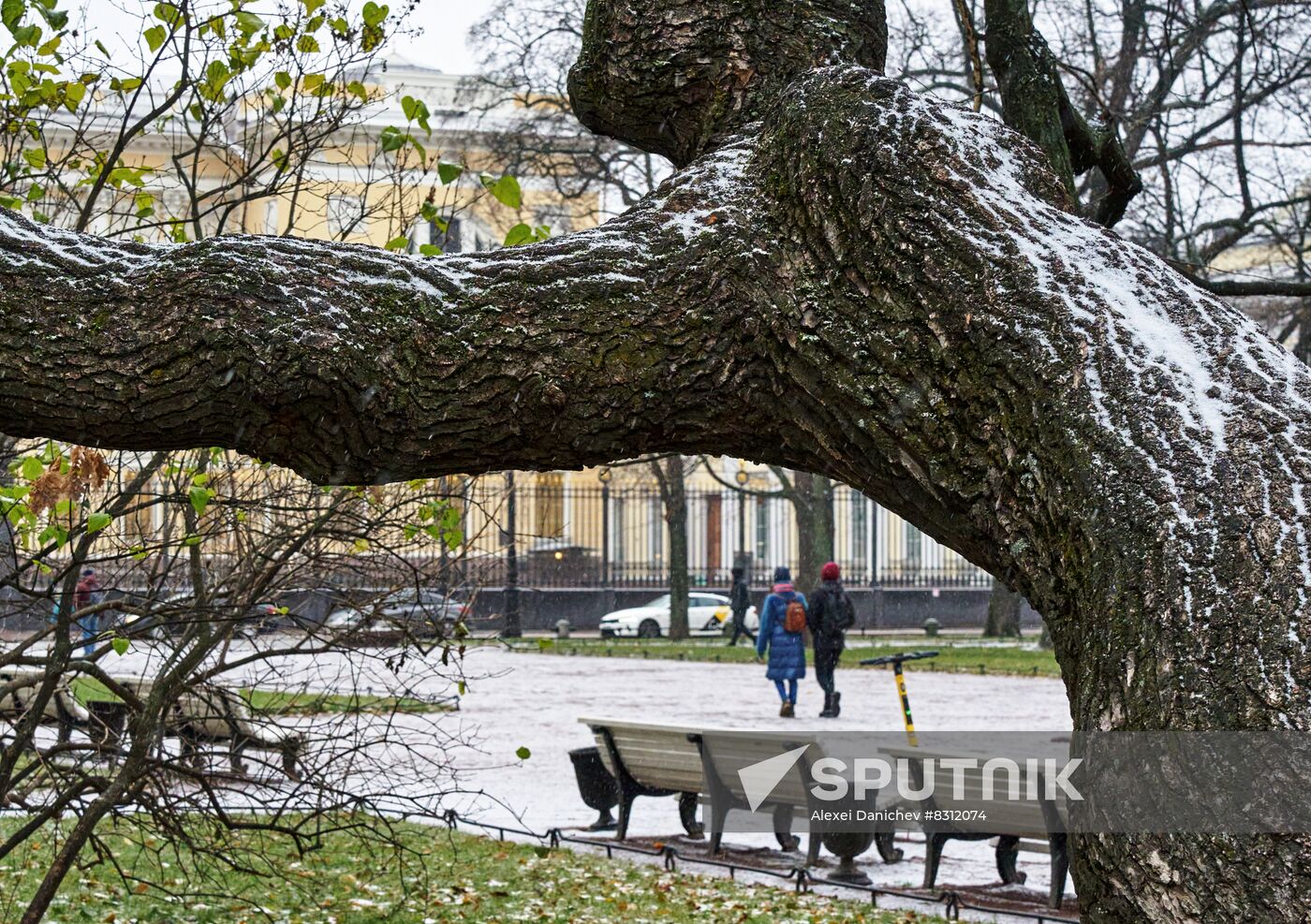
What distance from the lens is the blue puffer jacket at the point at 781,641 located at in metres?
14.6

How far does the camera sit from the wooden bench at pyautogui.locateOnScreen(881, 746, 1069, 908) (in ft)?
22.1

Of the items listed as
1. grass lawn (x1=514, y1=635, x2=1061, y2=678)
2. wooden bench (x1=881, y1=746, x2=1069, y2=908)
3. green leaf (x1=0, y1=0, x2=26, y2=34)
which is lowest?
grass lawn (x1=514, y1=635, x2=1061, y2=678)

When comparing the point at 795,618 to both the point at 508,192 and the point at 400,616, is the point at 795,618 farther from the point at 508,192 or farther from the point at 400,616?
the point at 508,192

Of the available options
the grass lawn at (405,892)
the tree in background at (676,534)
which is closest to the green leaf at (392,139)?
the grass lawn at (405,892)

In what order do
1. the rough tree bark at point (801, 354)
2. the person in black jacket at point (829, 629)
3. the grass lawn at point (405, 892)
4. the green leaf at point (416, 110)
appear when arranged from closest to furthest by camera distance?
the rough tree bark at point (801, 354) < the green leaf at point (416, 110) < the grass lawn at point (405, 892) < the person in black jacket at point (829, 629)

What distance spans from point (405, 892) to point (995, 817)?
2.85 meters

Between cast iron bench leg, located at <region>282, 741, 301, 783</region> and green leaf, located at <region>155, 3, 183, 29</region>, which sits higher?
green leaf, located at <region>155, 3, 183, 29</region>

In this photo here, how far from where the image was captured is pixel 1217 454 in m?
1.82

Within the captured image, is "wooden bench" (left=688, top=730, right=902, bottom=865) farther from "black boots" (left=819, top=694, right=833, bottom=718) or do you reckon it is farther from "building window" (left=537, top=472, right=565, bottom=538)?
"black boots" (left=819, top=694, right=833, bottom=718)

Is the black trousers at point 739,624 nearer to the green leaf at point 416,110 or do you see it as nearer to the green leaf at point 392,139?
the green leaf at point 392,139

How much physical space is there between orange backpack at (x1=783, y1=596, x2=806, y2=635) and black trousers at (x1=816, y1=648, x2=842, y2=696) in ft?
1.14

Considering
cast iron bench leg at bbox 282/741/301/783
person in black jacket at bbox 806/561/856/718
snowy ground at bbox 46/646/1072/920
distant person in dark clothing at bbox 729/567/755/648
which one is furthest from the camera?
distant person in dark clothing at bbox 729/567/755/648

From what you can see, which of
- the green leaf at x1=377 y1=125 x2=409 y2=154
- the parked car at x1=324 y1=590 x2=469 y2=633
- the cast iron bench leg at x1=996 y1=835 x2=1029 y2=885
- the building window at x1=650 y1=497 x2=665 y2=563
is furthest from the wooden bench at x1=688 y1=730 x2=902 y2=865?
the building window at x1=650 y1=497 x2=665 y2=563

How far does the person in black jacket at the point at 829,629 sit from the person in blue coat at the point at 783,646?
0.19m
